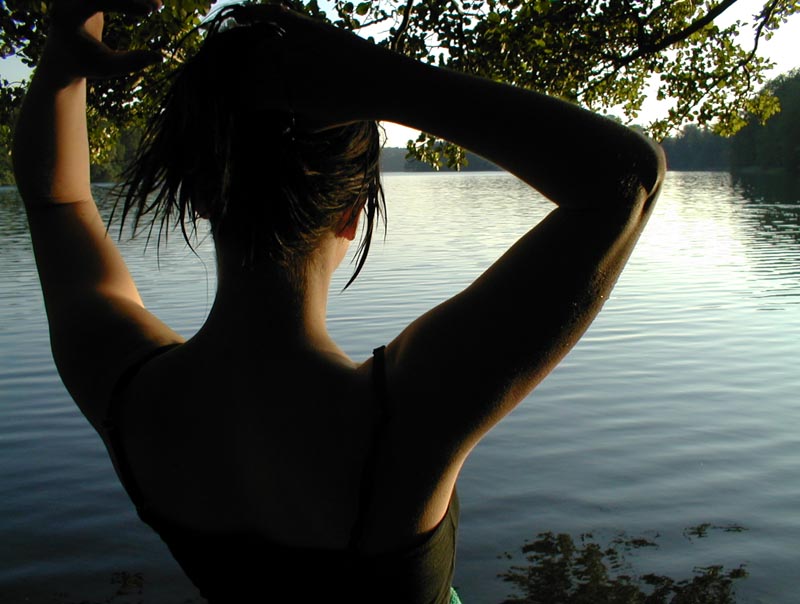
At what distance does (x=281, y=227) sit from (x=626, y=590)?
19.0ft

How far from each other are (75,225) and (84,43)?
364 millimetres

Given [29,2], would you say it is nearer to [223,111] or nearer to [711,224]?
[223,111]

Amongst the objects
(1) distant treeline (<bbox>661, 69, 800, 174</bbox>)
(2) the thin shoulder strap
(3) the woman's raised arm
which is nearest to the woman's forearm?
(3) the woman's raised arm

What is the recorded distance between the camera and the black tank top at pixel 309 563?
129 centimetres

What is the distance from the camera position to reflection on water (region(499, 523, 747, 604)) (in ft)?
20.2

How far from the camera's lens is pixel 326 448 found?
1.23 metres

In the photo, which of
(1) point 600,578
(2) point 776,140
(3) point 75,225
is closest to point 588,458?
(1) point 600,578

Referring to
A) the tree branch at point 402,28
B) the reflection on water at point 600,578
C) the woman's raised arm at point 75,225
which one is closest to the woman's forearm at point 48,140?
the woman's raised arm at point 75,225

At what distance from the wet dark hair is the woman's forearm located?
0.40 meters

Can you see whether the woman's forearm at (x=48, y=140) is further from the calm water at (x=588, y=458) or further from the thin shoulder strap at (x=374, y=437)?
the thin shoulder strap at (x=374, y=437)

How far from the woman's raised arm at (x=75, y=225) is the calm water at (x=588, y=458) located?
21 cm

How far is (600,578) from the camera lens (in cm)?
646

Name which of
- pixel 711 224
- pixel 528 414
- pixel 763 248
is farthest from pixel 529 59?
pixel 711 224

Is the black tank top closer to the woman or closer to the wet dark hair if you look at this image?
the woman
